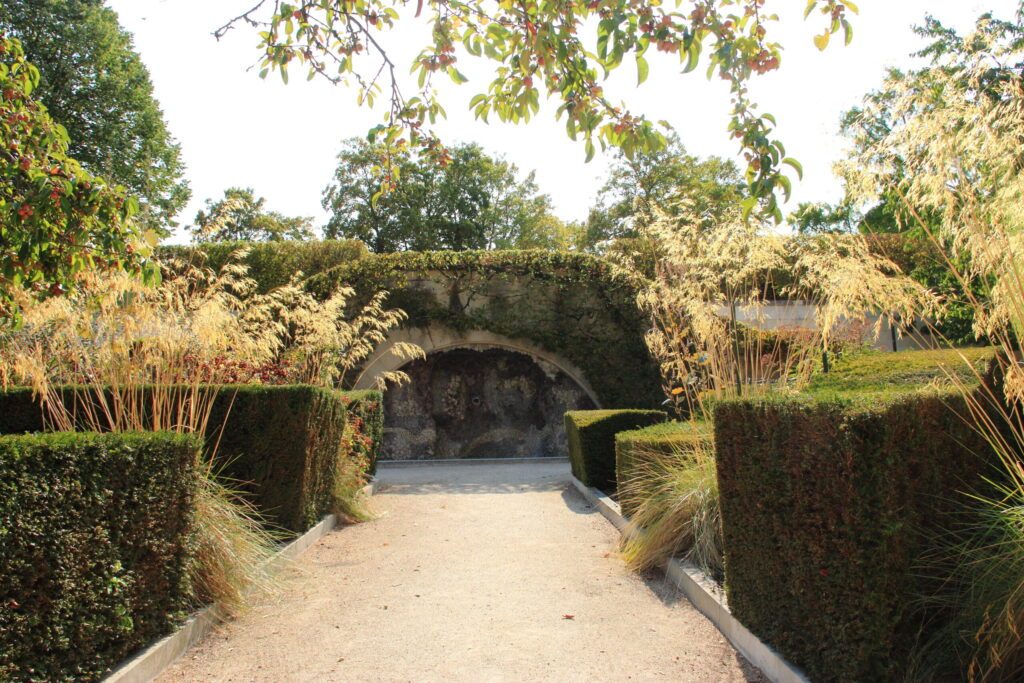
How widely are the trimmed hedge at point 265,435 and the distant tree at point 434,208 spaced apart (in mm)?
24277

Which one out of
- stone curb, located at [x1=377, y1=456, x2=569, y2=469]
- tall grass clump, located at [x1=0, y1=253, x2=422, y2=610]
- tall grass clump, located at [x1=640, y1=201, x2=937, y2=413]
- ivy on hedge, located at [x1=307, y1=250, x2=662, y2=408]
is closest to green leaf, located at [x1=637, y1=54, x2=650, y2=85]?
tall grass clump, located at [x1=640, y1=201, x2=937, y2=413]

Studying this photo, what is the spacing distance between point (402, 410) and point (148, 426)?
35.2 ft

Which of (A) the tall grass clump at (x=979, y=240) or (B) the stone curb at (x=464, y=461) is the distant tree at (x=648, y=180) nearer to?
(B) the stone curb at (x=464, y=461)

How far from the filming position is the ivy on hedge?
15375 millimetres

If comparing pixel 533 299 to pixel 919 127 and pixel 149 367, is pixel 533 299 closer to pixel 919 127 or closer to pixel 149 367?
pixel 149 367

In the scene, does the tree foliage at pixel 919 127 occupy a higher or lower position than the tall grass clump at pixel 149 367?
higher

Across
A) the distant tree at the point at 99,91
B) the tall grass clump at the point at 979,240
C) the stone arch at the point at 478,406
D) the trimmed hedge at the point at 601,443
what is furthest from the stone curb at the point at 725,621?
the distant tree at the point at 99,91

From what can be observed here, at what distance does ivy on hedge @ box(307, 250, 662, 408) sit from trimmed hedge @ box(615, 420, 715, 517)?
8189 millimetres

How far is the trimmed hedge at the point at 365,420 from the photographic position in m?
9.34

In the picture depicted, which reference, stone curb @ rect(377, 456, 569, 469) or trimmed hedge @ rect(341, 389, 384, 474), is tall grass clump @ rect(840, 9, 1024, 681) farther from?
stone curb @ rect(377, 456, 569, 469)

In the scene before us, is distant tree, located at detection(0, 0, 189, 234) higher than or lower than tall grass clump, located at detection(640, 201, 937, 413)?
higher

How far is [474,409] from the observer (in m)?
16.4

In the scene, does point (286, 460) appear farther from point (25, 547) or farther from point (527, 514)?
point (25, 547)

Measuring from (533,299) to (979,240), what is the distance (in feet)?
42.5
